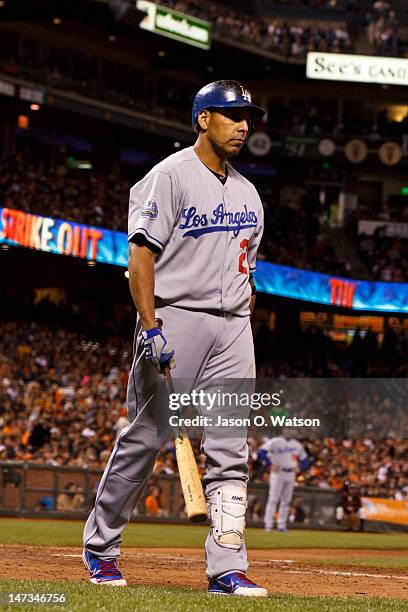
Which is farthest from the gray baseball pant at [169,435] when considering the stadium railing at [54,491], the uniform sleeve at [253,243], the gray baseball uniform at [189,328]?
the stadium railing at [54,491]

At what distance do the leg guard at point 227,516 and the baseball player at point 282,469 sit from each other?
11317mm

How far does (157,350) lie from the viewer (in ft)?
15.3

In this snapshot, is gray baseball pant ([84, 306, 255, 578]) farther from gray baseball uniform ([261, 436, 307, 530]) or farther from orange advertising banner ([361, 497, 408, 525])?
orange advertising banner ([361, 497, 408, 525])

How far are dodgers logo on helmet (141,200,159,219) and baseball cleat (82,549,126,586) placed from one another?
147cm

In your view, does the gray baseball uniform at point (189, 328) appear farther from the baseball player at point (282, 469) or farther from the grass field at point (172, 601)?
the baseball player at point (282, 469)

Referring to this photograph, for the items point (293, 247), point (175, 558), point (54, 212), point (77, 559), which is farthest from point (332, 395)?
point (293, 247)

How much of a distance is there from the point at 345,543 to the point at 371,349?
19789 millimetres

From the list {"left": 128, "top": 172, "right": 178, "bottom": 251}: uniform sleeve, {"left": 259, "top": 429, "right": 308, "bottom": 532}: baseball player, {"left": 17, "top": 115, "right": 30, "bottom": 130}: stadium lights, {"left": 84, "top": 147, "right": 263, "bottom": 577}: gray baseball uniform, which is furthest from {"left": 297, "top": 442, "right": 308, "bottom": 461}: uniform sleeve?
{"left": 17, "top": 115, "right": 30, "bottom": 130}: stadium lights

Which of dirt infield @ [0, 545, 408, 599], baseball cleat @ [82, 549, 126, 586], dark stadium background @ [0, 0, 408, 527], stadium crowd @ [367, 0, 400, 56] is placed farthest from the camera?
stadium crowd @ [367, 0, 400, 56]

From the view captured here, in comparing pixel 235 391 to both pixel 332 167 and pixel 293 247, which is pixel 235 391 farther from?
pixel 332 167

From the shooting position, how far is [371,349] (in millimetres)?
34000

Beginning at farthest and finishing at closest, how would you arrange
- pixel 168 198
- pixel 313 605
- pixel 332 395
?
pixel 332 395 → pixel 168 198 → pixel 313 605

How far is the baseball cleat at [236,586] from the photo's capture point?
4664mm

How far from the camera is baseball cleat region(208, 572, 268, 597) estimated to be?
466 cm
